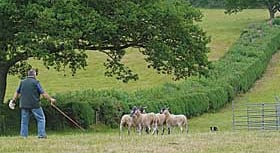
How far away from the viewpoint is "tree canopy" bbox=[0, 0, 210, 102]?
117ft

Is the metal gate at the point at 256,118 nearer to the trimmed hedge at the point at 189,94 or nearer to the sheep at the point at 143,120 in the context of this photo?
the trimmed hedge at the point at 189,94

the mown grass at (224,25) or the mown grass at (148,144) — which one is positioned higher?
the mown grass at (224,25)

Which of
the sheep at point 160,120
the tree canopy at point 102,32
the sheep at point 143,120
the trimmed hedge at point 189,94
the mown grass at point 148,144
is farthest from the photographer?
the trimmed hedge at point 189,94

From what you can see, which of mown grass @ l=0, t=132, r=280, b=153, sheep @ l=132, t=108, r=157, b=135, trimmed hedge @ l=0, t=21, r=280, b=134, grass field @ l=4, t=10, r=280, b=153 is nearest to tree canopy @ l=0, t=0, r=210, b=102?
trimmed hedge @ l=0, t=21, r=280, b=134

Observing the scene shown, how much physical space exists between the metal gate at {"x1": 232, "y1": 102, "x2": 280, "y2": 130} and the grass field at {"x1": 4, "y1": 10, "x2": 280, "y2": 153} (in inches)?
31.1

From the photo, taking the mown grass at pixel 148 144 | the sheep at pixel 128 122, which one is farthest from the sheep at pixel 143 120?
the mown grass at pixel 148 144

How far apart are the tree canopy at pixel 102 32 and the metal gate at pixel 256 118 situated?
4740mm

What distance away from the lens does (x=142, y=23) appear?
38.2 m

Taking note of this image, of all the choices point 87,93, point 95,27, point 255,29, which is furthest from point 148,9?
point 255,29

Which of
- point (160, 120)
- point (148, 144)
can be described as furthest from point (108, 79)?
point (148, 144)

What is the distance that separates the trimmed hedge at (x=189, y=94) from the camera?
131 ft

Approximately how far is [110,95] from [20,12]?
465 inches

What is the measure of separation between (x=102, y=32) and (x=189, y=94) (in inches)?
664

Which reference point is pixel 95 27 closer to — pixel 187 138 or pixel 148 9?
pixel 148 9
